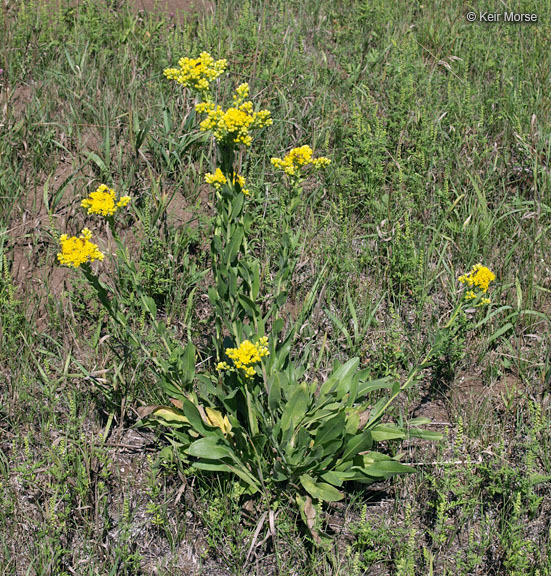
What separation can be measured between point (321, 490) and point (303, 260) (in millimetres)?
1341

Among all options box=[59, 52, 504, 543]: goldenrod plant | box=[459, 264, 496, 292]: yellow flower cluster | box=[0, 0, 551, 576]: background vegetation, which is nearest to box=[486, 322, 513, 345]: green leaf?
box=[0, 0, 551, 576]: background vegetation

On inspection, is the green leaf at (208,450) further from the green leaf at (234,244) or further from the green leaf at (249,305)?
the green leaf at (234,244)

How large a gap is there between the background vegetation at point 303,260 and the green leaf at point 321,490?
0.13m

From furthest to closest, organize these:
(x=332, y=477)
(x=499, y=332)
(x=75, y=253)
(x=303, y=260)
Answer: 1. (x=303, y=260)
2. (x=499, y=332)
3. (x=332, y=477)
4. (x=75, y=253)

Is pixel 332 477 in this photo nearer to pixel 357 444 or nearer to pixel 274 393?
pixel 357 444

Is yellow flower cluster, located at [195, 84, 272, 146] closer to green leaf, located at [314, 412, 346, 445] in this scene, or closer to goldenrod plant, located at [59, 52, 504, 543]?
goldenrod plant, located at [59, 52, 504, 543]

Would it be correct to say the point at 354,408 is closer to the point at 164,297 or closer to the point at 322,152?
the point at 164,297

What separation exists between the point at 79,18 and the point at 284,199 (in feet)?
6.98

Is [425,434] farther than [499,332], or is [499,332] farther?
[499,332]

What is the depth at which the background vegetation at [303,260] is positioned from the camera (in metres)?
2.48

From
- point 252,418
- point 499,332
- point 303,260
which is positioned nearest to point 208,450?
point 252,418

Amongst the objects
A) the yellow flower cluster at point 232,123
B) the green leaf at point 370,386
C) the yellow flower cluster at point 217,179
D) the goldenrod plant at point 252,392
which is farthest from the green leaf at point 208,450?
the yellow flower cluster at point 232,123

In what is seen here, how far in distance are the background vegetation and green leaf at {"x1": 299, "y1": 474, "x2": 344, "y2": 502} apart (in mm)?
132

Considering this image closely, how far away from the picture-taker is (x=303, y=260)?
345cm
